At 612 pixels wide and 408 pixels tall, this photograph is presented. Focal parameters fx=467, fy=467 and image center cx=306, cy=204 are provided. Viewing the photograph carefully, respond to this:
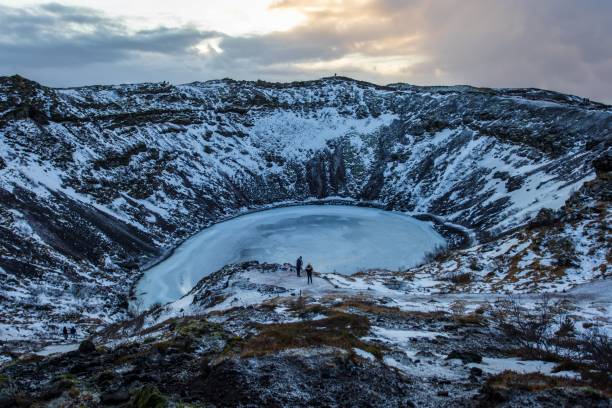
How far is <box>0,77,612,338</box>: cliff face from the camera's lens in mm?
56562

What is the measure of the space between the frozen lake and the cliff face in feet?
12.9

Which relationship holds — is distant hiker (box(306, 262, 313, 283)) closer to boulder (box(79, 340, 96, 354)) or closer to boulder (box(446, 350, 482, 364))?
boulder (box(79, 340, 96, 354))

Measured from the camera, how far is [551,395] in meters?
11.3

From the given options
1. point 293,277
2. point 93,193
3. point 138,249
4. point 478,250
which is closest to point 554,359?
point 293,277

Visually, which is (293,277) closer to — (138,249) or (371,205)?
(138,249)

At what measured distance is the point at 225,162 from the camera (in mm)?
101438

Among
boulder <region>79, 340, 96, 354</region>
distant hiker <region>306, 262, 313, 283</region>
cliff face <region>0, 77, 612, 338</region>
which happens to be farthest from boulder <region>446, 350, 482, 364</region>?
cliff face <region>0, 77, 612, 338</region>

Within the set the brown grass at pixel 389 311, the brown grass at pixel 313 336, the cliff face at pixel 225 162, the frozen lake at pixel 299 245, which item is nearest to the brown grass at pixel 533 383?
the brown grass at pixel 313 336

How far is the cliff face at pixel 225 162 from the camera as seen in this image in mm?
56562

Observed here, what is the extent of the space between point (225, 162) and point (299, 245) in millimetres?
39575

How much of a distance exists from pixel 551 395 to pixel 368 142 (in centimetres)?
10406

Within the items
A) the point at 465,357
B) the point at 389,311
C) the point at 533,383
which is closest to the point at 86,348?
the point at 465,357

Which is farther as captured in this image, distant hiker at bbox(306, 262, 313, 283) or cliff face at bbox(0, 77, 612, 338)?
cliff face at bbox(0, 77, 612, 338)

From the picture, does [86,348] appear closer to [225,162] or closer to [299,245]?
[299,245]
